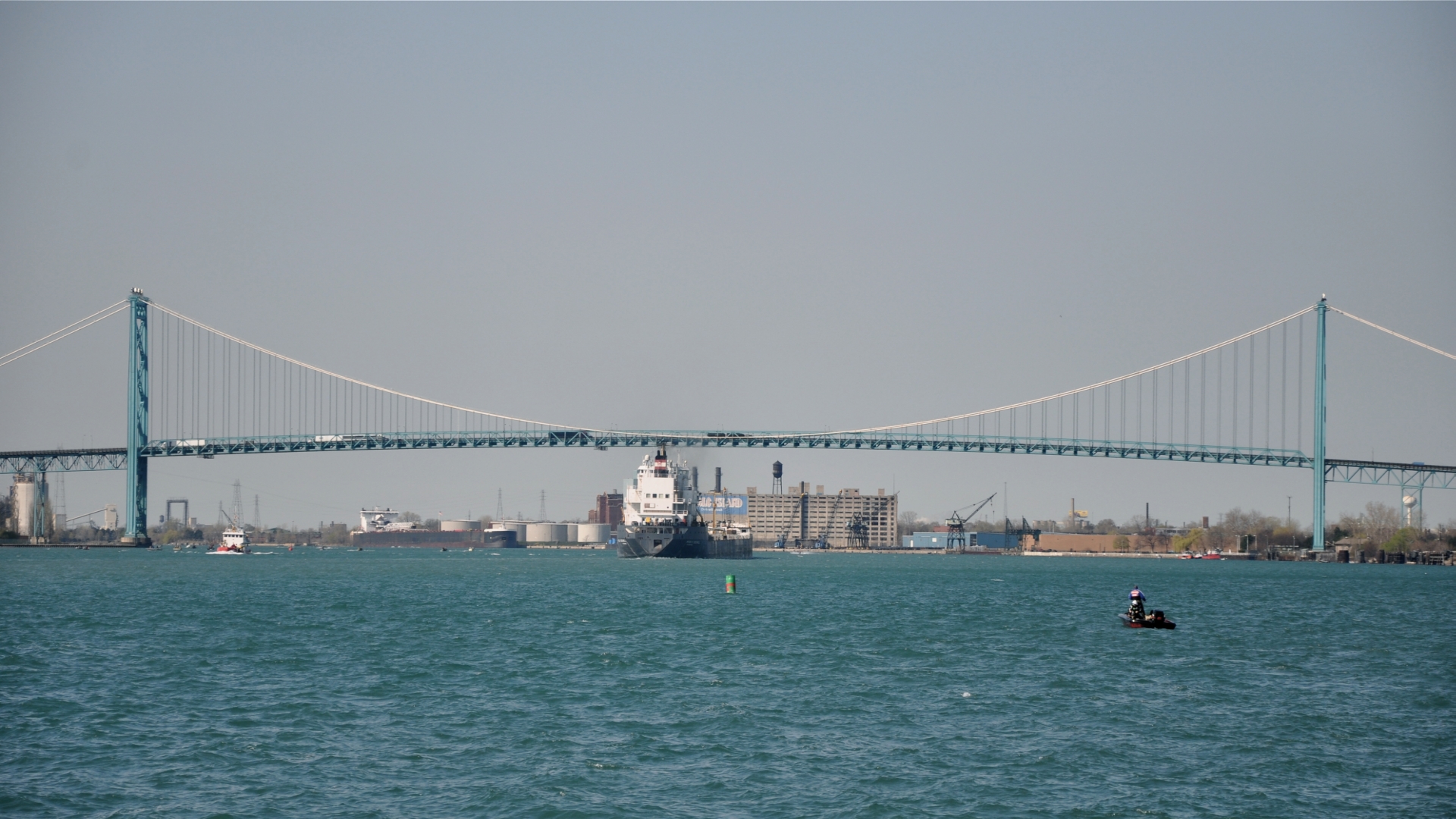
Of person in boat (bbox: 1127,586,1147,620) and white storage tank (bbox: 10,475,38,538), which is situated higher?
person in boat (bbox: 1127,586,1147,620)

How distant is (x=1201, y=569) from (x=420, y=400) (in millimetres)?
62321

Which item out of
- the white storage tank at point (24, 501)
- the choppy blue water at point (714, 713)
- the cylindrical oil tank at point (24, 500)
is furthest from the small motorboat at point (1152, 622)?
the cylindrical oil tank at point (24, 500)

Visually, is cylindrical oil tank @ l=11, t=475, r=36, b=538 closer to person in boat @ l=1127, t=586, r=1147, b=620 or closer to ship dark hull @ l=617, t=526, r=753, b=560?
ship dark hull @ l=617, t=526, r=753, b=560

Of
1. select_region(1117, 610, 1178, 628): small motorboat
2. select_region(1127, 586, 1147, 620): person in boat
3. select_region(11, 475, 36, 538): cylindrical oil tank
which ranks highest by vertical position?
select_region(1127, 586, 1147, 620): person in boat

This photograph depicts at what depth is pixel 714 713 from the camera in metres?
20.6

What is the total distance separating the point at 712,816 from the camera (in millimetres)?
14508

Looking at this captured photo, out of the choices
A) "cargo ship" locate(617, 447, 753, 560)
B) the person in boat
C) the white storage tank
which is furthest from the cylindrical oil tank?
the person in boat

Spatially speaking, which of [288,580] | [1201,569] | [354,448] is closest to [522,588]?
[288,580]

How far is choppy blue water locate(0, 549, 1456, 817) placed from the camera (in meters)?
15.5

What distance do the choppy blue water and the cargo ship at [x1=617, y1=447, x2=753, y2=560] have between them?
188 feet

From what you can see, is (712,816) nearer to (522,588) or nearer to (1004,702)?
(1004,702)

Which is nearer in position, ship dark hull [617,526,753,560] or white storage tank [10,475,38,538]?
ship dark hull [617,526,753,560]

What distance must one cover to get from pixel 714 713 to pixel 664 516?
272ft

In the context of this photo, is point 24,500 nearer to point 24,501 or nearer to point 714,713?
point 24,501
